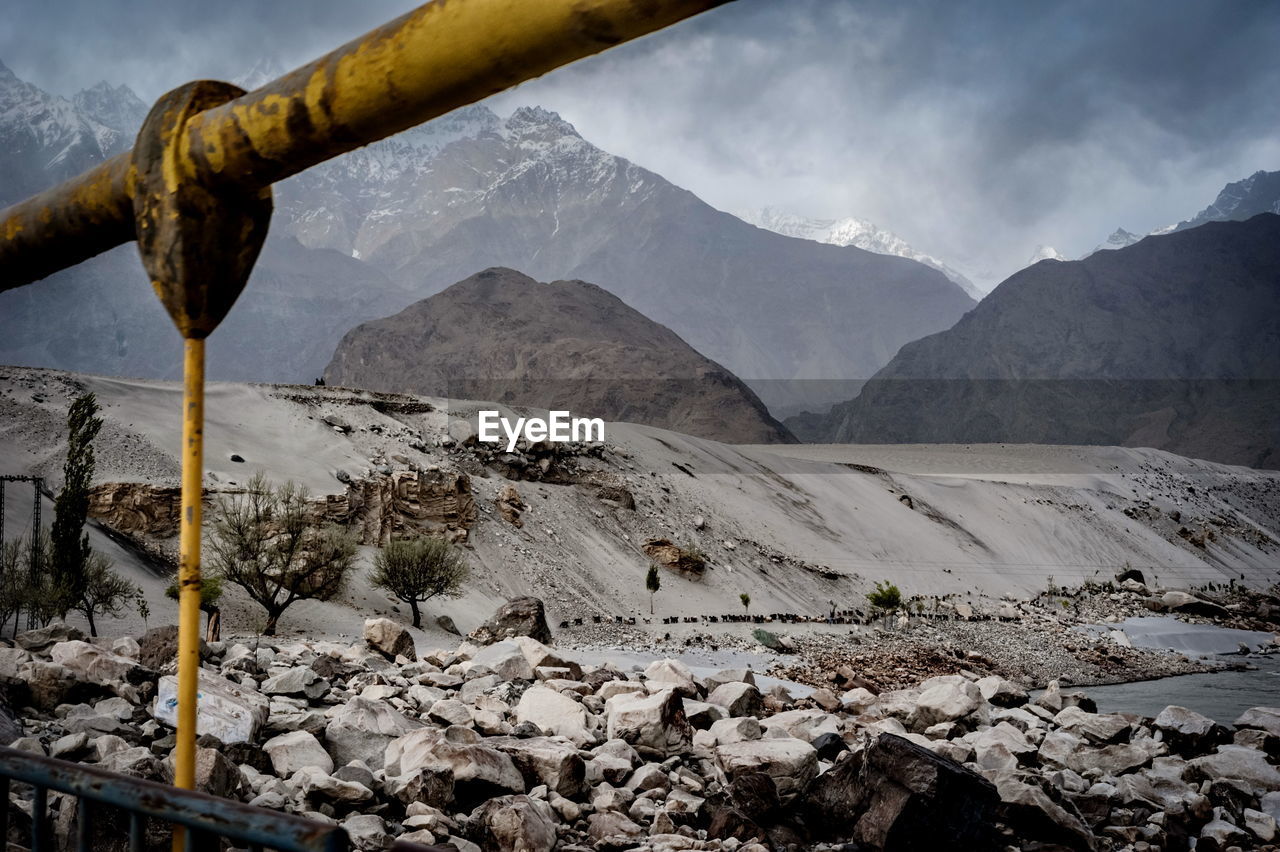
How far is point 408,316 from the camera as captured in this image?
107125mm

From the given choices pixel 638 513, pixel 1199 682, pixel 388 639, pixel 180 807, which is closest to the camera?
pixel 180 807

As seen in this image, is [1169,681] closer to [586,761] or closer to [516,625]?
[516,625]

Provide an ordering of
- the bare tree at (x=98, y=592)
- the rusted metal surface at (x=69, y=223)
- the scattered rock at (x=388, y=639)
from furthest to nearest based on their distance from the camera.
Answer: the bare tree at (x=98, y=592), the scattered rock at (x=388, y=639), the rusted metal surface at (x=69, y=223)

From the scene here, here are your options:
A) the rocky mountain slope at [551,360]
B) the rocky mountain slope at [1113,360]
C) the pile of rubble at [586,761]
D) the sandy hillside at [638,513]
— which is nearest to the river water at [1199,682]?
the pile of rubble at [586,761]

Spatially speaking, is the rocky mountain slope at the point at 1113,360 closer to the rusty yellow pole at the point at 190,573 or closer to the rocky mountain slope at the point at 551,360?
the rocky mountain slope at the point at 551,360

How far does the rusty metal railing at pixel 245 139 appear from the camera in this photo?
5.40 feet

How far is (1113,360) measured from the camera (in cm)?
12875

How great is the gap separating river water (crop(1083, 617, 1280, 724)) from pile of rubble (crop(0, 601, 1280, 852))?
9184 mm

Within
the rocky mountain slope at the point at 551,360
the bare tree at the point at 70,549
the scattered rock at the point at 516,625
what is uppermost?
the rocky mountain slope at the point at 551,360

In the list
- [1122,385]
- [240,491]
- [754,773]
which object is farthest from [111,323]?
[754,773]

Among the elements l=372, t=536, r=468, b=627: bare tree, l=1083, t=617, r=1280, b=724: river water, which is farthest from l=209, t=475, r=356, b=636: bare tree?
l=1083, t=617, r=1280, b=724: river water

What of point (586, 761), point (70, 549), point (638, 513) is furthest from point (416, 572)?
point (638, 513)

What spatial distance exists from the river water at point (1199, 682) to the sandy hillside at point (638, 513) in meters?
9.58

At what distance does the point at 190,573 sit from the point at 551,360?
308 ft
